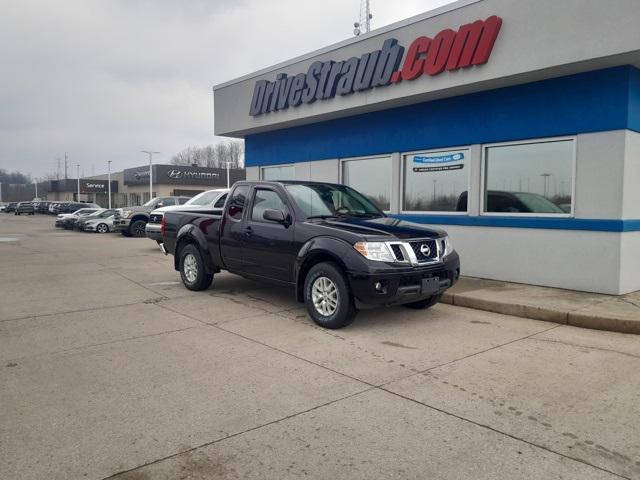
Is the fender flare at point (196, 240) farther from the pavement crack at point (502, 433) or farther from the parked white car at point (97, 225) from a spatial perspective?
the parked white car at point (97, 225)

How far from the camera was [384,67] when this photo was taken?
10.8 m

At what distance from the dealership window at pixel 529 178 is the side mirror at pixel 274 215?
4877 mm

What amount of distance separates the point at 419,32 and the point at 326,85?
2755 millimetres

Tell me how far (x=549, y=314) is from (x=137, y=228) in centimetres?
1977

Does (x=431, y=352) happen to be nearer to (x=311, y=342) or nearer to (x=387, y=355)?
(x=387, y=355)

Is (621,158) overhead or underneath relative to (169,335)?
overhead

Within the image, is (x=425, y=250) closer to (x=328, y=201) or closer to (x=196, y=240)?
(x=328, y=201)

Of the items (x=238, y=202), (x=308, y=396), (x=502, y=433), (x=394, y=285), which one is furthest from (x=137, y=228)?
(x=502, y=433)

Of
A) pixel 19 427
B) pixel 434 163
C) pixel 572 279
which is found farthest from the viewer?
pixel 434 163

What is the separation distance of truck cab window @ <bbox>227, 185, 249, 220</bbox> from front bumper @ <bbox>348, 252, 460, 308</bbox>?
273cm

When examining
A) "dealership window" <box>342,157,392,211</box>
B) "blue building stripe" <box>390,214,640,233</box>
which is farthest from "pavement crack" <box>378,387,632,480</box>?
"dealership window" <box>342,157,392,211</box>

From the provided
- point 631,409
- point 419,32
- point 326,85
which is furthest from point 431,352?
point 326,85

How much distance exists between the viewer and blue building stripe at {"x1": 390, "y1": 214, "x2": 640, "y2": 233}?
815cm

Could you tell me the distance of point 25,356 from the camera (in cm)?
543
